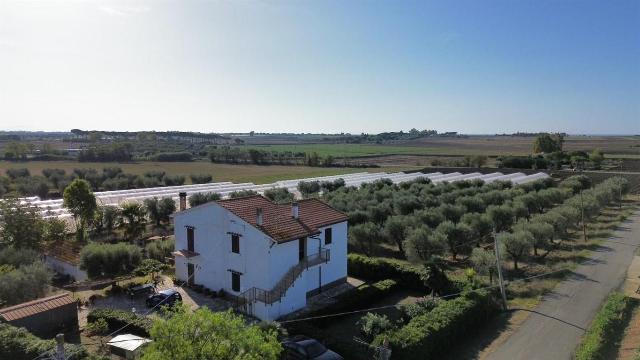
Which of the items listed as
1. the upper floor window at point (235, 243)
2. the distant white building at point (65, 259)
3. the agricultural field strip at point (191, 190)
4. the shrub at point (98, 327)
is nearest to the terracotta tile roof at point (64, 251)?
the distant white building at point (65, 259)

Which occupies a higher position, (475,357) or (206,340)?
(206,340)

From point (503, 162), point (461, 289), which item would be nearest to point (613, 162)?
point (503, 162)

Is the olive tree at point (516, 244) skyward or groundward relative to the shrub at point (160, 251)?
skyward

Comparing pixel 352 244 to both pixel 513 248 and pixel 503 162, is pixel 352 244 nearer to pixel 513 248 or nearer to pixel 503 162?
pixel 513 248

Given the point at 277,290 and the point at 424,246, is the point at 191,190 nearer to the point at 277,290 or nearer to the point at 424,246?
the point at 424,246

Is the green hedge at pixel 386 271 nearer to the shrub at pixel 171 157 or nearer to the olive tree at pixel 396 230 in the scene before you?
the olive tree at pixel 396 230

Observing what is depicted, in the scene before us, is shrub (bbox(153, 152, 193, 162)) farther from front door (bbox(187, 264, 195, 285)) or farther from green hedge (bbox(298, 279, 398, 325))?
green hedge (bbox(298, 279, 398, 325))

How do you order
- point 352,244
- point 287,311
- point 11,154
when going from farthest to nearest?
point 11,154 → point 352,244 → point 287,311
